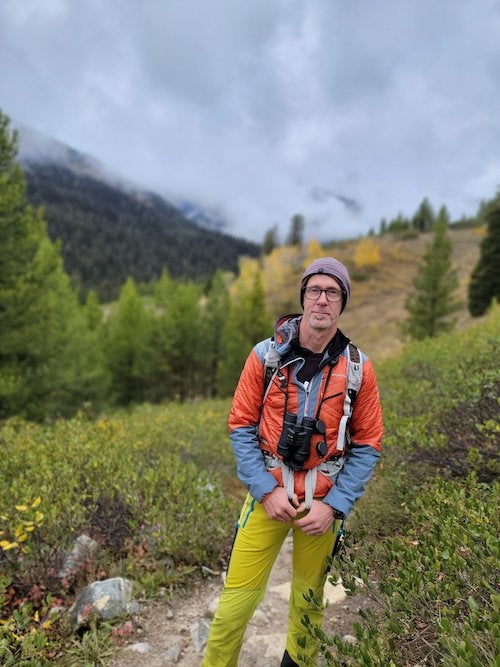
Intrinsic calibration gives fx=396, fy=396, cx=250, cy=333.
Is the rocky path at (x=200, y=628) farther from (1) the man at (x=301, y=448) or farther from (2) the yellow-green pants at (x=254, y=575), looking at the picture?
(1) the man at (x=301, y=448)

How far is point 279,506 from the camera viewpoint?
2.44 metres

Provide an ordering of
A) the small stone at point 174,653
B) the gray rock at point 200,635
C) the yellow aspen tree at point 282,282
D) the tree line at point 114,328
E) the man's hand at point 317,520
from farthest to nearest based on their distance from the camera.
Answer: the yellow aspen tree at point 282,282
the tree line at point 114,328
the gray rock at point 200,635
the small stone at point 174,653
the man's hand at point 317,520

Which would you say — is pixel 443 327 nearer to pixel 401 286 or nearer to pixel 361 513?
pixel 361 513

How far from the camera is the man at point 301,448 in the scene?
2.49 meters

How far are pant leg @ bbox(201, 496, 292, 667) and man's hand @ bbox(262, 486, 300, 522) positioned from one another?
0.51 ft

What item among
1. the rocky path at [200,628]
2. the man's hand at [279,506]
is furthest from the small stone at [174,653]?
the man's hand at [279,506]

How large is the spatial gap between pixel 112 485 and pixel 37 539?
0.93 metres

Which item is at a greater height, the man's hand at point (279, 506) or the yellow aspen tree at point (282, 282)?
the yellow aspen tree at point (282, 282)

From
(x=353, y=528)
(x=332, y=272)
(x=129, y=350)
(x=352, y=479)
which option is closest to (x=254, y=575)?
(x=352, y=479)

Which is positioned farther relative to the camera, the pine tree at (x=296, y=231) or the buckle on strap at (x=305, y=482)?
the pine tree at (x=296, y=231)

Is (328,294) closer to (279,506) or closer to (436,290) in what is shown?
(279,506)

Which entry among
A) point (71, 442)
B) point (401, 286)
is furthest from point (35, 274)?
point (401, 286)

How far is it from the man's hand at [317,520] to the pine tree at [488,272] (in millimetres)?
30697

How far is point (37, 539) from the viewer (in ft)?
12.2
